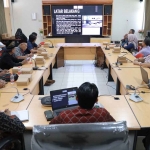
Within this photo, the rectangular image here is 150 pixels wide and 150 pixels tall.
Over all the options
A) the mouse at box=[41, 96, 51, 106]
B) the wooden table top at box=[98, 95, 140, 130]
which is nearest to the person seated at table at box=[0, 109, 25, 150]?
the mouse at box=[41, 96, 51, 106]

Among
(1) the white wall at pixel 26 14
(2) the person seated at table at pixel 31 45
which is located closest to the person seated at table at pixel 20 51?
(2) the person seated at table at pixel 31 45

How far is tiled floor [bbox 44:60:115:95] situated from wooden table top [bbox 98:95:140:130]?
6.18 ft

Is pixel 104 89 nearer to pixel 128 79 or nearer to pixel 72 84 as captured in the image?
pixel 72 84

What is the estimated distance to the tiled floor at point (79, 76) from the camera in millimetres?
4719

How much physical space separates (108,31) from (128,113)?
7.01 metres

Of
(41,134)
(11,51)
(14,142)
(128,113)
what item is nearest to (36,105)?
(14,142)

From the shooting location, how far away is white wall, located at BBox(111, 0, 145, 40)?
8422 mm

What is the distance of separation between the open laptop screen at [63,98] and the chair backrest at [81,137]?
946 mm

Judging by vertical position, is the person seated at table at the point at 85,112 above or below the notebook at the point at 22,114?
above

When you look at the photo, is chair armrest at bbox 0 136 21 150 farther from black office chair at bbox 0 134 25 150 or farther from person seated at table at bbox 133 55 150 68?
person seated at table at bbox 133 55 150 68

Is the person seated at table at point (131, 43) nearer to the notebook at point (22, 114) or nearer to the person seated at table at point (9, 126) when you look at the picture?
the notebook at point (22, 114)

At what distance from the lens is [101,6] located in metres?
8.43

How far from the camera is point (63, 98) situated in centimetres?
216

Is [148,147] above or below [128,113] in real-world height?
below
